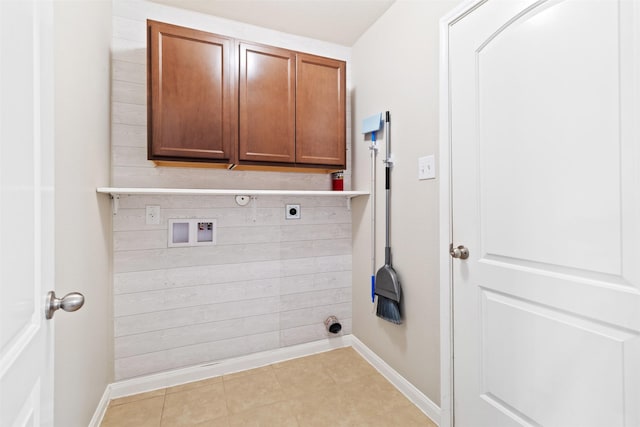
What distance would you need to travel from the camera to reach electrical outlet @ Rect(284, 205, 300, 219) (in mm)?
2305

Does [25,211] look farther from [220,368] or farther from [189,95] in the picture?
[220,368]

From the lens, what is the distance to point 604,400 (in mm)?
958

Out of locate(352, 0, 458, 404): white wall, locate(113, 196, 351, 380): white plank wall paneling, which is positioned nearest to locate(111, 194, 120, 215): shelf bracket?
locate(113, 196, 351, 380): white plank wall paneling

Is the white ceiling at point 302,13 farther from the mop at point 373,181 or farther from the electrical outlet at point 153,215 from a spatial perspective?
the electrical outlet at point 153,215

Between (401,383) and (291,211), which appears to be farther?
(291,211)

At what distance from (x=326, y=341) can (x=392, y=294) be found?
32.9 inches

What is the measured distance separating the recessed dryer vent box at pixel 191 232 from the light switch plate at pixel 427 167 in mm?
1404

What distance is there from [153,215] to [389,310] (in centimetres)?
164

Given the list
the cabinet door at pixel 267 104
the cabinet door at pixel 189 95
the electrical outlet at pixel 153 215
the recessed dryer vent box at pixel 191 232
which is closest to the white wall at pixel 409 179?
the cabinet door at pixel 267 104

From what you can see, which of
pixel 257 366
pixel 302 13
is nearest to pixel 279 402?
pixel 257 366

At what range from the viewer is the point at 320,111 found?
210cm

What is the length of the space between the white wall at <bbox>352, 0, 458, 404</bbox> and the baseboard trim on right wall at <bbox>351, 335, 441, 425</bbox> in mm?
34

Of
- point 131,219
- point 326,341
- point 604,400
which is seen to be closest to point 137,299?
point 131,219

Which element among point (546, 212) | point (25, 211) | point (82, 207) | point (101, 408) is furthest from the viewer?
point (101, 408)
